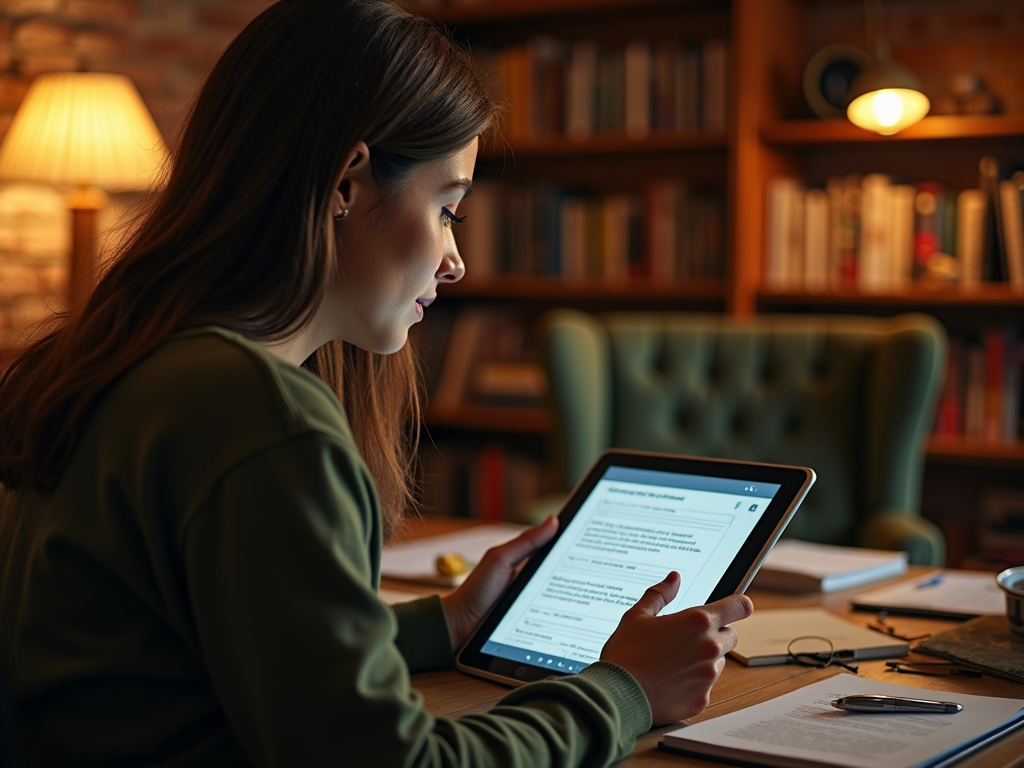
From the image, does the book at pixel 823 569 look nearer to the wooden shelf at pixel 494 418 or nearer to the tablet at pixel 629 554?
the tablet at pixel 629 554

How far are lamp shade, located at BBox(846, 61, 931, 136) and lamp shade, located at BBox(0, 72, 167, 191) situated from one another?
165 cm

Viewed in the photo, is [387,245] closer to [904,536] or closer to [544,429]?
[904,536]

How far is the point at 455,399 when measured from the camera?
348cm

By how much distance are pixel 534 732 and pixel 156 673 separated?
26 centimetres

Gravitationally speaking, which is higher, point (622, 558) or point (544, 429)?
point (622, 558)

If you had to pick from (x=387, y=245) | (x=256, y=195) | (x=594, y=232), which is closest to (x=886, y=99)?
(x=594, y=232)

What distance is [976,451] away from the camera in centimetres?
280

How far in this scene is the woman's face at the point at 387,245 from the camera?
95cm

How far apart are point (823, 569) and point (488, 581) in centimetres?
54

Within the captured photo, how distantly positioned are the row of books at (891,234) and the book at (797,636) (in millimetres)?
1773

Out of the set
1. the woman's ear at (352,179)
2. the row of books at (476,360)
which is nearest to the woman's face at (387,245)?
the woman's ear at (352,179)

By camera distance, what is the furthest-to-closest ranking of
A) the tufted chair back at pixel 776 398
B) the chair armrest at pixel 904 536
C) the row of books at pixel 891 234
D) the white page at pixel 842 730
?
the row of books at pixel 891 234 < the tufted chair back at pixel 776 398 < the chair armrest at pixel 904 536 < the white page at pixel 842 730

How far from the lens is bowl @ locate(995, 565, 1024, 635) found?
117cm

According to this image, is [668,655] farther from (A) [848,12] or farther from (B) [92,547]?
(A) [848,12]
